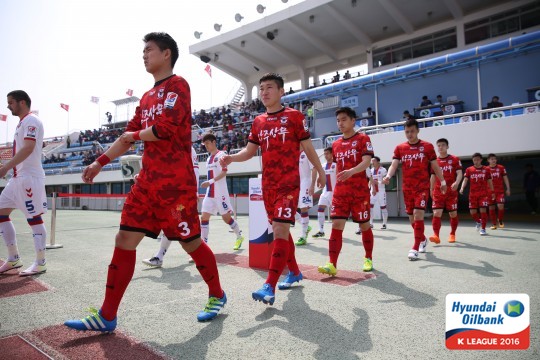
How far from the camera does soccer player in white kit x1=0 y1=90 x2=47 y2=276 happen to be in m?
4.62

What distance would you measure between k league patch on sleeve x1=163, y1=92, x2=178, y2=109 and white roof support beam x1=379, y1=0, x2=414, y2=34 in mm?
24354

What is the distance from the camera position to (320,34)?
1117 inches

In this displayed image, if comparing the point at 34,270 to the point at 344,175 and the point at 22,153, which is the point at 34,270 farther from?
the point at 344,175

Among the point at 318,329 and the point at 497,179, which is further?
the point at 497,179

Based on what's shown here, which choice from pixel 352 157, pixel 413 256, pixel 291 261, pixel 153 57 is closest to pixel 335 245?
pixel 291 261

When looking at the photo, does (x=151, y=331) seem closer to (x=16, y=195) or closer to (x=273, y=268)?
(x=273, y=268)

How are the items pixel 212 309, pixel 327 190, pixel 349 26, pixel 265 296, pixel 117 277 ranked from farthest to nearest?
pixel 349 26 → pixel 327 190 → pixel 265 296 → pixel 212 309 → pixel 117 277

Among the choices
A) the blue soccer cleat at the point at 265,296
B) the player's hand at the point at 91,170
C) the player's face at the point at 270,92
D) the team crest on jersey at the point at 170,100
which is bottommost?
the blue soccer cleat at the point at 265,296

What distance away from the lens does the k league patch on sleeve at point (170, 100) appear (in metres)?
2.70

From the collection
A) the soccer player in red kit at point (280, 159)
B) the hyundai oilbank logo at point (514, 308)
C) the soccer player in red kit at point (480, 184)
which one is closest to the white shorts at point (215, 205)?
the soccer player in red kit at point (280, 159)

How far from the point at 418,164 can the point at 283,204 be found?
333 centimetres

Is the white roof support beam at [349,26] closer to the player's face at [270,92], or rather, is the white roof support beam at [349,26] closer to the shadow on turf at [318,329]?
the player's face at [270,92]

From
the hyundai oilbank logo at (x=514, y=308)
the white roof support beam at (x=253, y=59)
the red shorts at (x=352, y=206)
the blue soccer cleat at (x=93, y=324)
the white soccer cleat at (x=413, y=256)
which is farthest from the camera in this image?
the white roof support beam at (x=253, y=59)

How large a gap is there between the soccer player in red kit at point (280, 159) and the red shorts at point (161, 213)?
3.27ft
